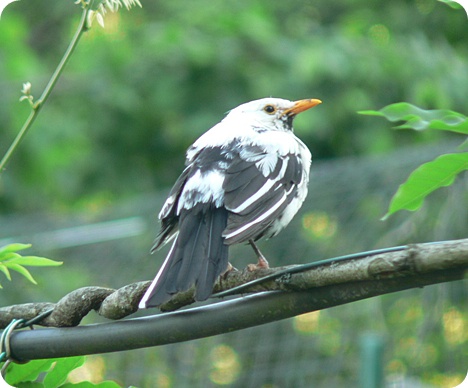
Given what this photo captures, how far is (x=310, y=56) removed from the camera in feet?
32.2

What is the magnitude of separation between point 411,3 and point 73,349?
8.85m

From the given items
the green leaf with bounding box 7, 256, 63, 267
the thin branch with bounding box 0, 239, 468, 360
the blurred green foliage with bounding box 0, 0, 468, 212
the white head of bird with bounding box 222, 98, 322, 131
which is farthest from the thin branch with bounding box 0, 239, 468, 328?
the blurred green foliage with bounding box 0, 0, 468, 212

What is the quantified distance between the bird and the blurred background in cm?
247

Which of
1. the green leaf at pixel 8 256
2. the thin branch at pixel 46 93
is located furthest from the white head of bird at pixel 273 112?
the green leaf at pixel 8 256

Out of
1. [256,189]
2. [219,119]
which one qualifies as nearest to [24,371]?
[256,189]

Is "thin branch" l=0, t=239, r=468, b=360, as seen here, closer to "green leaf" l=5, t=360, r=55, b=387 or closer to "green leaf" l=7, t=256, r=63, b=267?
"green leaf" l=5, t=360, r=55, b=387

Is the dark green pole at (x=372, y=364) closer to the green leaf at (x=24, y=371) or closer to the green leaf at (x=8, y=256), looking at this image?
the green leaf at (x=24, y=371)

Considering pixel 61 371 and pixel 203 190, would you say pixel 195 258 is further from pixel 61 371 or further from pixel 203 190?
pixel 61 371

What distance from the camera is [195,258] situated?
286cm

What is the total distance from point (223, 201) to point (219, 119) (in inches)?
251

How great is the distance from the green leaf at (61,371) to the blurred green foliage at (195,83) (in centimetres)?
708

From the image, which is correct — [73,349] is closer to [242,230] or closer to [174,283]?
[174,283]

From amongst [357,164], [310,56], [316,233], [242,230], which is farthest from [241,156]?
[310,56]

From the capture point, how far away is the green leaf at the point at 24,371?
96.3 inches
